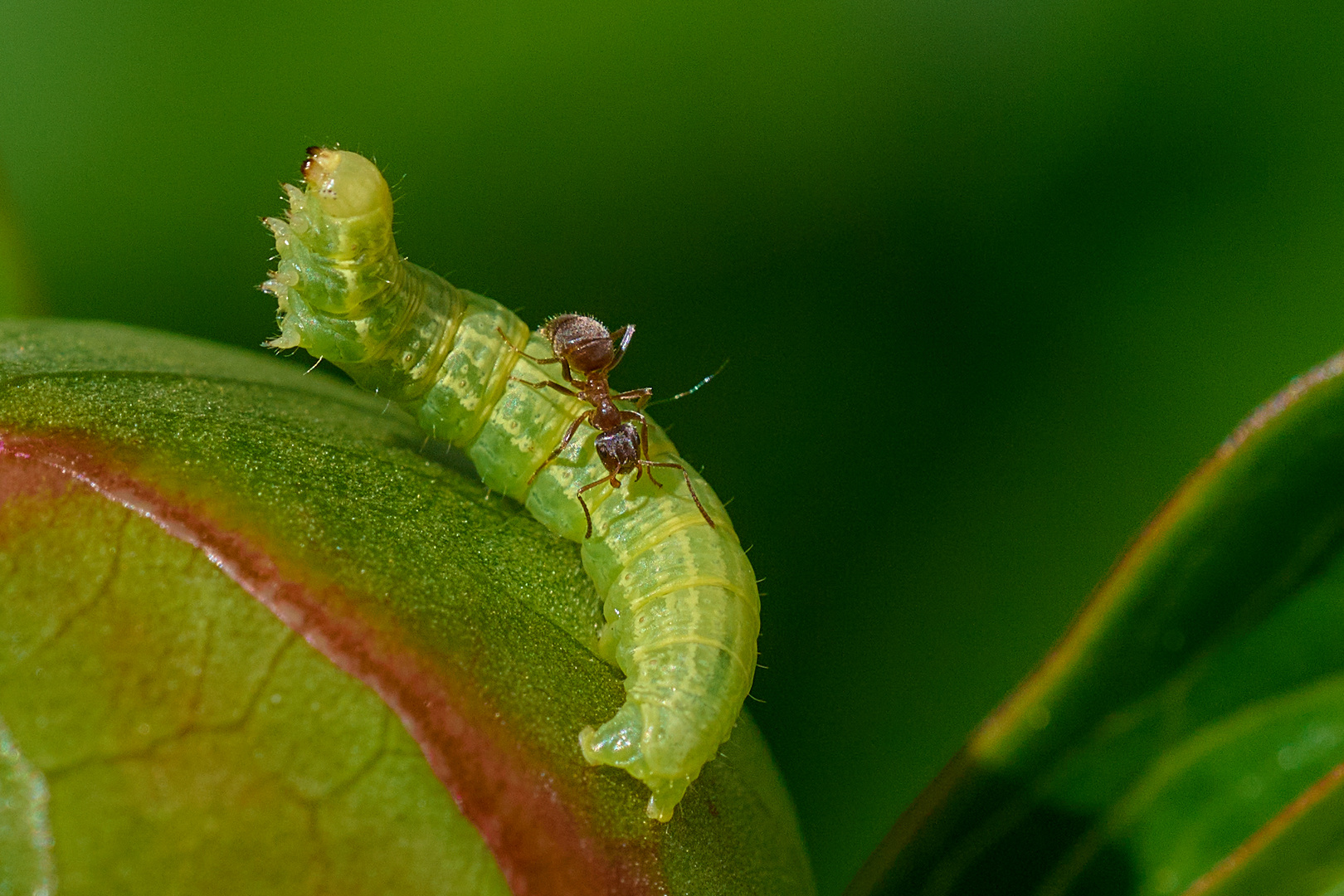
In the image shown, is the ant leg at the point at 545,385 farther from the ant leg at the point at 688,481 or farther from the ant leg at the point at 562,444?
the ant leg at the point at 688,481

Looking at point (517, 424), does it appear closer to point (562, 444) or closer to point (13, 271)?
point (562, 444)

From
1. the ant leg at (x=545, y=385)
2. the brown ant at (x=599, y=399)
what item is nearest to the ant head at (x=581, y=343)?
the brown ant at (x=599, y=399)

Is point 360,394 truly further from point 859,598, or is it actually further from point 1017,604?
point 1017,604

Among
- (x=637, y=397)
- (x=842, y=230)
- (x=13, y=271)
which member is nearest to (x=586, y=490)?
(x=637, y=397)

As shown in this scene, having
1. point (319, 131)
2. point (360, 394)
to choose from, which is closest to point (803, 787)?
point (360, 394)

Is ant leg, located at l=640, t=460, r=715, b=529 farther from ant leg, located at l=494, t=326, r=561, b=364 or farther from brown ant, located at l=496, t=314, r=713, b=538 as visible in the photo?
ant leg, located at l=494, t=326, r=561, b=364
